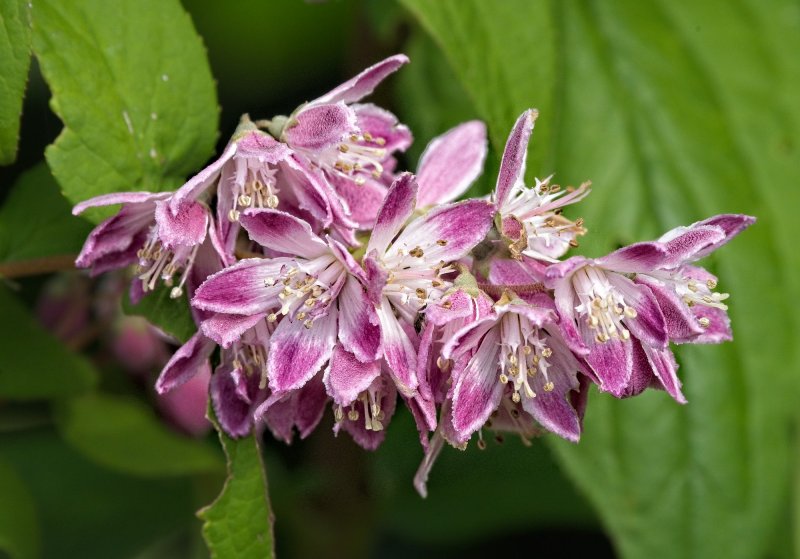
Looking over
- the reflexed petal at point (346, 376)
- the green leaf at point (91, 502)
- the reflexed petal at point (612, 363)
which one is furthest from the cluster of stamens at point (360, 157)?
the green leaf at point (91, 502)

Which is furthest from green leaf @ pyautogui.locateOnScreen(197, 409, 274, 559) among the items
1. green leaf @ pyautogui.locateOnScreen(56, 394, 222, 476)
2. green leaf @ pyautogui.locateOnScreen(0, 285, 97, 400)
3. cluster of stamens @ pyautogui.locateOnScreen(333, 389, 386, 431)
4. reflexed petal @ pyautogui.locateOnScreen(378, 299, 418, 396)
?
green leaf @ pyautogui.locateOnScreen(56, 394, 222, 476)

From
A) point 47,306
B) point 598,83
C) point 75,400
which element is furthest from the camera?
point 47,306

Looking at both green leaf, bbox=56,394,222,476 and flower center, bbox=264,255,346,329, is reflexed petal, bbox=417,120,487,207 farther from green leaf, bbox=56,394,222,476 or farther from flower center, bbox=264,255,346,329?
green leaf, bbox=56,394,222,476

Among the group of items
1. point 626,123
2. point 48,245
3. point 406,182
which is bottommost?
point 48,245

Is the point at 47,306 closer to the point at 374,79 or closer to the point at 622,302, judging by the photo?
the point at 374,79


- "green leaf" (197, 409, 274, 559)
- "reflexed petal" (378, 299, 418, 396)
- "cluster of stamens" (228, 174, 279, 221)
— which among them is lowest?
"green leaf" (197, 409, 274, 559)

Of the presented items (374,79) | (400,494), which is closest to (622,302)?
(374,79)
